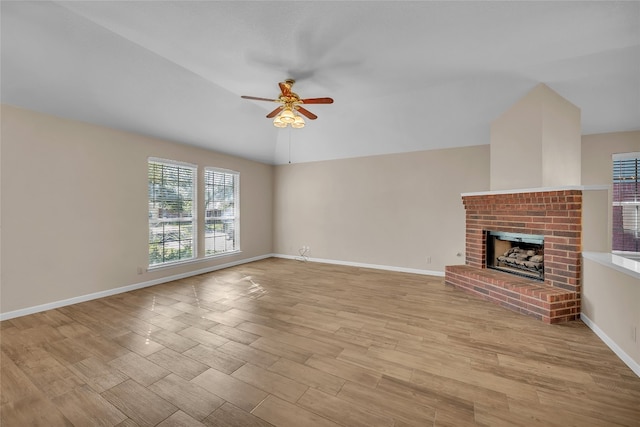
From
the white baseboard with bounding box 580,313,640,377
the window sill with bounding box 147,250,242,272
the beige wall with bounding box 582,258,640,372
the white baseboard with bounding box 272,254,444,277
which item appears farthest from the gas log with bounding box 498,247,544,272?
the window sill with bounding box 147,250,242,272

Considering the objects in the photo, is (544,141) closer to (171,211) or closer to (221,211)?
(221,211)

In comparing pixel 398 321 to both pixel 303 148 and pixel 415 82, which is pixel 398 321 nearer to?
pixel 415 82

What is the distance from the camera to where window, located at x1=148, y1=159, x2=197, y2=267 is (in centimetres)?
445

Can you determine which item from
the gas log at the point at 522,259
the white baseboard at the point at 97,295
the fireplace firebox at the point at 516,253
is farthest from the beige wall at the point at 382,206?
the white baseboard at the point at 97,295

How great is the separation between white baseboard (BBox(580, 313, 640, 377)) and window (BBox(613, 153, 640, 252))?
219cm

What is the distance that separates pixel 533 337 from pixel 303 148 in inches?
201

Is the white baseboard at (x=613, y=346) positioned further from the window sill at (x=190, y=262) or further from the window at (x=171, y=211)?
the window at (x=171, y=211)

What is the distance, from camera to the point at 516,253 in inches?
149

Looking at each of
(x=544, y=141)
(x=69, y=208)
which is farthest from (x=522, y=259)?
(x=69, y=208)

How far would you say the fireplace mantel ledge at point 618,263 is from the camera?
209 cm

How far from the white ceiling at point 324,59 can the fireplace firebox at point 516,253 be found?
1.83 m

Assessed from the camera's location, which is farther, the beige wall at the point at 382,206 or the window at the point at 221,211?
the window at the point at 221,211

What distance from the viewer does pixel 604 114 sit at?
3.57 metres

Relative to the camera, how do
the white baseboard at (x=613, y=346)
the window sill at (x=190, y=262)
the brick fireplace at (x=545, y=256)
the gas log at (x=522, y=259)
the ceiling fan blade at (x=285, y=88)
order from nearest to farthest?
1. the white baseboard at (x=613, y=346)
2. the ceiling fan blade at (x=285, y=88)
3. the brick fireplace at (x=545, y=256)
4. the gas log at (x=522, y=259)
5. the window sill at (x=190, y=262)
